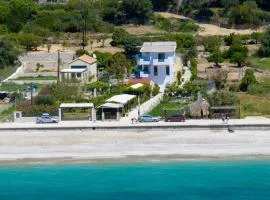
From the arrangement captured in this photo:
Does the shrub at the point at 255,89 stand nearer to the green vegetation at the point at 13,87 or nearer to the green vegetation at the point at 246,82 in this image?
the green vegetation at the point at 246,82

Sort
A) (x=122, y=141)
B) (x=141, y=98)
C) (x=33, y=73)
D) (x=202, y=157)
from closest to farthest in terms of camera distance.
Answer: (x=202, y=157) < (x=122, y=141) < (x=141, y=98) < (x=33, y=73)

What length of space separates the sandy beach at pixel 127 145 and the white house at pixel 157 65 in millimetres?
15782

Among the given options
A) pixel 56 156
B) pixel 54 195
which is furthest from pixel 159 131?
pixel 54 195

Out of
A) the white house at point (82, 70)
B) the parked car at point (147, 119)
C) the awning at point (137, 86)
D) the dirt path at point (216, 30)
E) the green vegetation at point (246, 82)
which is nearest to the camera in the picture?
the parked car at point (147, 119)

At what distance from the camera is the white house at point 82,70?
56969 millimetres

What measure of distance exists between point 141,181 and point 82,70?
79.2 feet

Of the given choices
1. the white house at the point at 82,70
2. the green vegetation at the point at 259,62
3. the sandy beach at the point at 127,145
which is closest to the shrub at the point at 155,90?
the white house at the point at 82,70

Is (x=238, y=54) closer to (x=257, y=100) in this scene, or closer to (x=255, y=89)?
(x=255, y=89)

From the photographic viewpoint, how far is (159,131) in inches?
1587

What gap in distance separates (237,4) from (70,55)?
25.5m

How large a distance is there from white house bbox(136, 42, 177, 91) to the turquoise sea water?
20453 millimetres

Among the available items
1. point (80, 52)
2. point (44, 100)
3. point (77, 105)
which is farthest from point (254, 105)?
point (80, 52)

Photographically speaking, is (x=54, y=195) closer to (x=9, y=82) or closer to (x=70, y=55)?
(x=9, y=82)

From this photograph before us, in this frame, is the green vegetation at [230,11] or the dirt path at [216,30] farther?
the green vegetation at [230,11]
